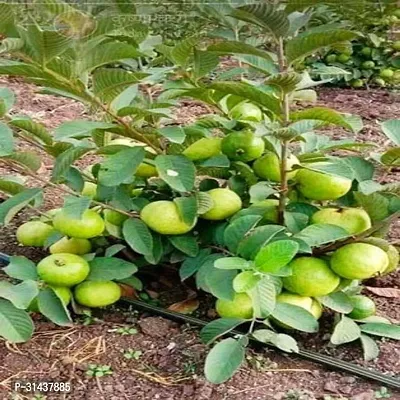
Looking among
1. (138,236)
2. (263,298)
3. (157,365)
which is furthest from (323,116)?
(157,365)

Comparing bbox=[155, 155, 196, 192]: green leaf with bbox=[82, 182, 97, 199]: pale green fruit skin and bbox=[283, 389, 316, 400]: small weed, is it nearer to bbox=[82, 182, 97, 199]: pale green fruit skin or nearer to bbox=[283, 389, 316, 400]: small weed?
bbox=[82, 182, 97, 199]: pale green fruit skin

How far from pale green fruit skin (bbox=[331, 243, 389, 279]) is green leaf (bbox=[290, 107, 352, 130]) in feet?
0.75

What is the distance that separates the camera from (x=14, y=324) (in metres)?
1.22

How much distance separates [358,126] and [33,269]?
0.69 m

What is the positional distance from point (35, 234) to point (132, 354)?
1.32ft

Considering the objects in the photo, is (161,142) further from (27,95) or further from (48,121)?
(27,95)

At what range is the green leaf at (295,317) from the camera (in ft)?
4.03

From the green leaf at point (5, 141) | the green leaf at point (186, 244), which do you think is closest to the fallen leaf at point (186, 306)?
the green leaf at point (186, 244)

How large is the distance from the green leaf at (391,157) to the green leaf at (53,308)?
2.21 ft

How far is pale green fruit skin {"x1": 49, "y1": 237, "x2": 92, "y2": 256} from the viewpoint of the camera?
1460mm

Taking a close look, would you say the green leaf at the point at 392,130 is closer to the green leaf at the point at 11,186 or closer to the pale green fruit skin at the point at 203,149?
the pale green fruit skin at the point at 203,149

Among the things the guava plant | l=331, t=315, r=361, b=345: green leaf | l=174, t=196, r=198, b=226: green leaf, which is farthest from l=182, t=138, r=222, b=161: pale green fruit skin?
l=331, t=315, r=361, b=345: green leaf

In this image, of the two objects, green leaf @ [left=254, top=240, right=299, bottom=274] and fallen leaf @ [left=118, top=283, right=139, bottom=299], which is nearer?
green leaf @ [left=254, top=240, right=299, bottom=274]

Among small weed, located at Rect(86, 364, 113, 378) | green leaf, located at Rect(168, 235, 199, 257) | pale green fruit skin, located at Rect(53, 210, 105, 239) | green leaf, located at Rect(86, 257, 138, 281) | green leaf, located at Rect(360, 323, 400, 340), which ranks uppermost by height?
pale green fruit skin, located at Rect(53, 210, 105, 239)
